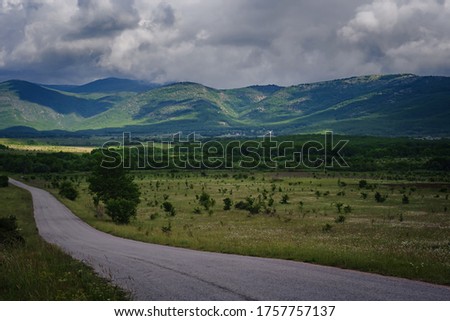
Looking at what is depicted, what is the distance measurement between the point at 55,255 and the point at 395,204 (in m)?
60.8

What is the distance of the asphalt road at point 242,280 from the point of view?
45.9 ft

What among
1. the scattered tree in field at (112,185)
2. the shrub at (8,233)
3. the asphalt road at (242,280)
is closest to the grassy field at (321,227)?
the asphalt road at (242,280)

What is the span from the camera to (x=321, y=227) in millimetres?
46188

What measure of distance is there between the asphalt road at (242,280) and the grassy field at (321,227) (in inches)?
69.0

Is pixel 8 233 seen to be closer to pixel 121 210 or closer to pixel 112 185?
pixel 121 210

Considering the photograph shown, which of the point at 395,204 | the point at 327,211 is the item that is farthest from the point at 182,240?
the point at 395,204

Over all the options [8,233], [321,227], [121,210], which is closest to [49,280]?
[8,233]

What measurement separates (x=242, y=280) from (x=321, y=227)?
104ft

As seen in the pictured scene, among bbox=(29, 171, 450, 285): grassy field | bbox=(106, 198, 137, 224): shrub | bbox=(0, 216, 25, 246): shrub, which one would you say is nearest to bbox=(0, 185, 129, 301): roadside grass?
bbox=(0, 216, 25, 246): shrub

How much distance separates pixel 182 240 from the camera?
30.8 metres
